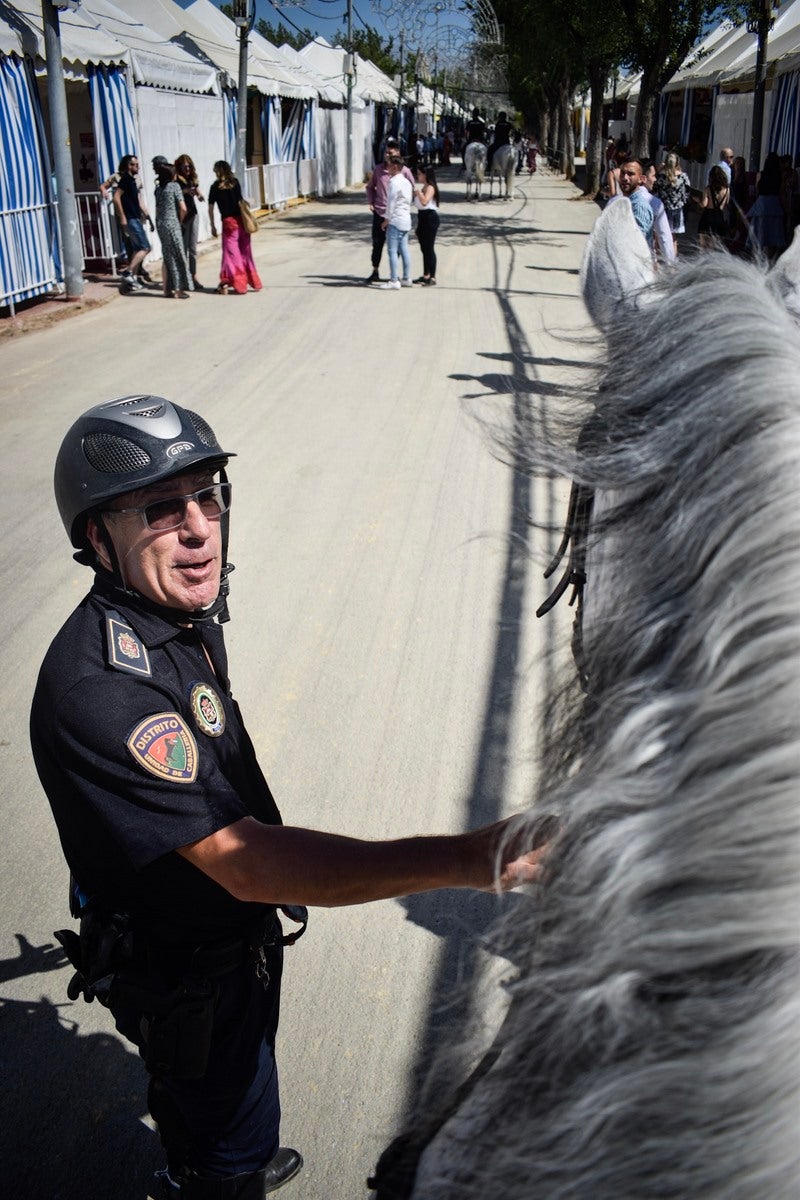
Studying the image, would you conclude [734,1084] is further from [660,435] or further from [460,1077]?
[660,435]

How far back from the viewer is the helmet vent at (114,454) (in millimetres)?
1782

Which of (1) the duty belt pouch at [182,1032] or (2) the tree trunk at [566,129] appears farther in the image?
(2) the tree trunk at [566,129]

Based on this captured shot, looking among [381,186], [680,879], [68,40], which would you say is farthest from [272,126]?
[680,879]

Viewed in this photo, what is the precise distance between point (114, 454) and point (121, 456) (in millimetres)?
15

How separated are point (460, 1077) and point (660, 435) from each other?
0.57 meters

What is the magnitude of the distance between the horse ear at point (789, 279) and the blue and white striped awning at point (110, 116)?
15184 mm

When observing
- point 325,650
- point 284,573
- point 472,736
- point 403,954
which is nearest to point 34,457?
point 284,573

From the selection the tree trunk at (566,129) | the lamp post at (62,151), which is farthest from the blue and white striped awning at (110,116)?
the tree trunk at (566,129)

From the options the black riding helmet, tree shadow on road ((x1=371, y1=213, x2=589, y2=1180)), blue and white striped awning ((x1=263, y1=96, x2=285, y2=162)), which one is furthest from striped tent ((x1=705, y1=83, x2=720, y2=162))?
the black riding helmet

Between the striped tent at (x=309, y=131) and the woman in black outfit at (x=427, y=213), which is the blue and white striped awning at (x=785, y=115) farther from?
the striped tent at (x=309, y=131)

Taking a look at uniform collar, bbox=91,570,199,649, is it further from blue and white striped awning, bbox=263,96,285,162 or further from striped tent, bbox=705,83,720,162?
striped tent, bbox=705,83,720,162

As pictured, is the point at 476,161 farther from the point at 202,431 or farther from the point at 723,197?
the point at 202,431

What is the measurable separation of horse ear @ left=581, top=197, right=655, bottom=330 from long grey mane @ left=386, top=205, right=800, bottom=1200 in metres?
0.77

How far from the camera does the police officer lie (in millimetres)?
1486
